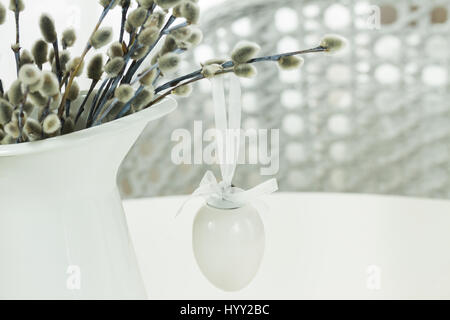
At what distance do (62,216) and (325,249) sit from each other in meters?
0.30

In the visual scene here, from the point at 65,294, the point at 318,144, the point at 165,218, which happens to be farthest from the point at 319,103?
the point at 65,294

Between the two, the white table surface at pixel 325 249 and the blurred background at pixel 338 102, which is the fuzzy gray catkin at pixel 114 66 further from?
the blurred background at pixel 338 102

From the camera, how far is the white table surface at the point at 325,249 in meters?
0.47

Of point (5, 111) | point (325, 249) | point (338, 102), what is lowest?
point (325, 249)

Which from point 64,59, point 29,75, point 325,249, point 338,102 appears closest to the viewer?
point 29,75

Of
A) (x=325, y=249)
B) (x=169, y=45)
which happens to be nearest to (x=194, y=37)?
(x=169, y=45)

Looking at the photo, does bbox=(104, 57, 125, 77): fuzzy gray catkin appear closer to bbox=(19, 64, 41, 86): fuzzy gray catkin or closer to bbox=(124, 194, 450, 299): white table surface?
bbox=(19, 64, 41, 86): fuzzy gray catkin

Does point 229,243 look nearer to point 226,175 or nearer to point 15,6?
point 226,175

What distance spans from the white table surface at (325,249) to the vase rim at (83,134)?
0.65 feet

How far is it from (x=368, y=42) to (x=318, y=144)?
0.26m

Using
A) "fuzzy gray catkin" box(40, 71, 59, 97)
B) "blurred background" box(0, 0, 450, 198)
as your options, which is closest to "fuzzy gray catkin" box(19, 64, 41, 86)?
"fuzzy gray catkin" box(40, 71, 59, 97)

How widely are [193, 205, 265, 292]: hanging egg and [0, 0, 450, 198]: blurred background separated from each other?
0.83 metres

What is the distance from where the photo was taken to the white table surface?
47 cm

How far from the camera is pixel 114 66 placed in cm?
30
